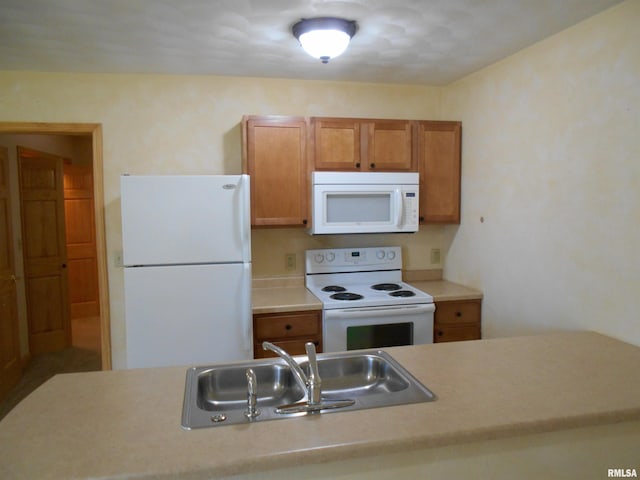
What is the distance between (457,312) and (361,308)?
2.33ft

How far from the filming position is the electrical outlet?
3.07 metres

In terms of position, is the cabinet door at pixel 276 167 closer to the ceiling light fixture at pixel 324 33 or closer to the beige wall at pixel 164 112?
the beige wall at pixel 164 112

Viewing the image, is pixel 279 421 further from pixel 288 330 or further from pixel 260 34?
pixel 260 34

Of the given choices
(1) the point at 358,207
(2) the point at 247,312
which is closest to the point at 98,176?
(2) the point at 247,312

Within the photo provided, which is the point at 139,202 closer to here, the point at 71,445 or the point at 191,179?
the point at 191,179

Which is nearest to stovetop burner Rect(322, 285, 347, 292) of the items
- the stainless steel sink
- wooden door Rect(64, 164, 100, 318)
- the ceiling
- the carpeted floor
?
the stainless steel sink

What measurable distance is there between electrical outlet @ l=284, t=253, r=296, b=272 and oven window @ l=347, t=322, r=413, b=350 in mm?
734

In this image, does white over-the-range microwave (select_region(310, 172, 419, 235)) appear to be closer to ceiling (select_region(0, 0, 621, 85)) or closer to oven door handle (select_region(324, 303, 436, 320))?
oven door handle (select_region(324, 303, 436, 320))

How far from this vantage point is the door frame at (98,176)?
2688mm

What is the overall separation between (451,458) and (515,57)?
222 cm

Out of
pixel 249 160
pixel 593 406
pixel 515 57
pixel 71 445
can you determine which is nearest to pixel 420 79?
pixel 515 57

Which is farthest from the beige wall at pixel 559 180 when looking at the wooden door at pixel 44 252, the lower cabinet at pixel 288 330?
the wooden door at pixel 44 252

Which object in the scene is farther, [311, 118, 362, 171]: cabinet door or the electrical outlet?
the electrical outlet

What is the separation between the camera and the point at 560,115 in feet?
6.89
